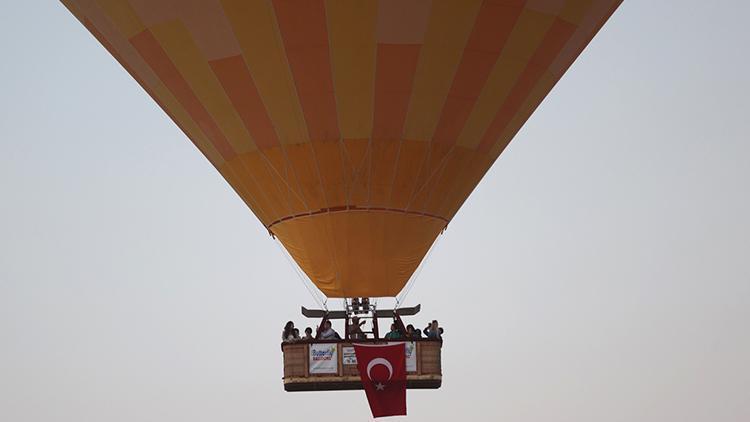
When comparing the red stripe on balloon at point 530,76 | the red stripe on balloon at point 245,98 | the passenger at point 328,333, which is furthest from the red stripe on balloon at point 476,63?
the passenger at point 328,333

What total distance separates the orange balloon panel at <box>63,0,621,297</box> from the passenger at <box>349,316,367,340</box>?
13.9 inches

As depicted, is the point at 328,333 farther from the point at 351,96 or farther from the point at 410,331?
the point at 351,96

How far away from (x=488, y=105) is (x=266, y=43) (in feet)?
8.31

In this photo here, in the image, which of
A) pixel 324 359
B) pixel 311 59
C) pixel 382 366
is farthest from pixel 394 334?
pixel 311 59

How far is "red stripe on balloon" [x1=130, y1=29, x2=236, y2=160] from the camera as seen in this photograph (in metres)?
18.2

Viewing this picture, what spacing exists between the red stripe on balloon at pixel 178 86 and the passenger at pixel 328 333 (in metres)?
2.13

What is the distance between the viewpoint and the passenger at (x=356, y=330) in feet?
63.1

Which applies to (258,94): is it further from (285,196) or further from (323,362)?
(323,362)

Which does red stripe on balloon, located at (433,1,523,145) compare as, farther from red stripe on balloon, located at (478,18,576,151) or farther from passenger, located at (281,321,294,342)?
passenger, located at (281,321,294,342)

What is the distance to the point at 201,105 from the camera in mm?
18562

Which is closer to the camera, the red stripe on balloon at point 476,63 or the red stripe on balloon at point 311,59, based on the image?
the red stripe on balloon at point 311,59

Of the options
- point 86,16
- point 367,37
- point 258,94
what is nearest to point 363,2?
point 367,37

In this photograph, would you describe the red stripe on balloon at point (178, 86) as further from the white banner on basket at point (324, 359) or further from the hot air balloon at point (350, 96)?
the white banner on basket at point (324, 359)

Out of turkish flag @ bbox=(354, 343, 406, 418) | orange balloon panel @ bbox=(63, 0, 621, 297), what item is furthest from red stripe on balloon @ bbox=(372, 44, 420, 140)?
turkish flag @ bbox=(354, 343, 406, 418)
